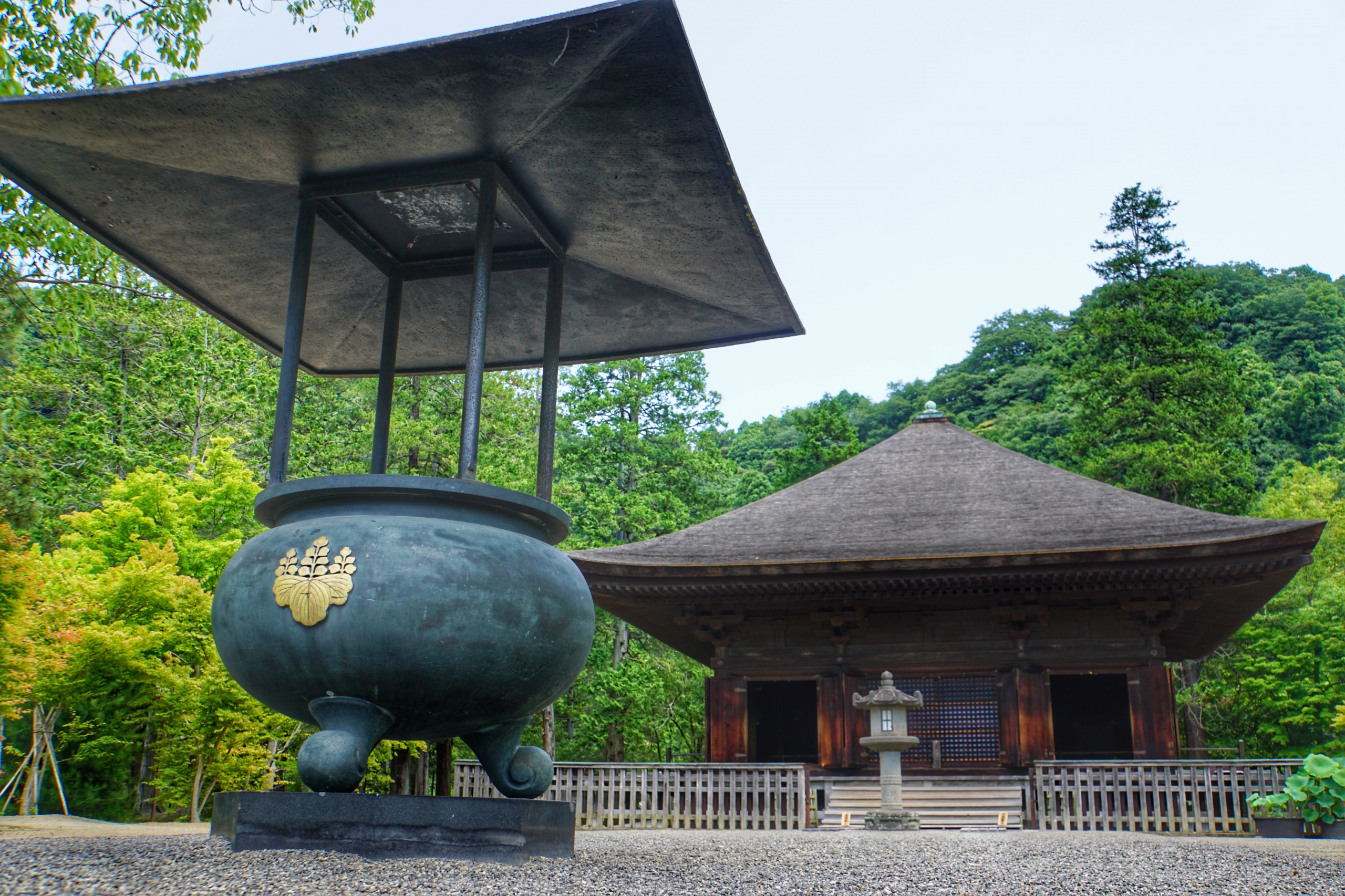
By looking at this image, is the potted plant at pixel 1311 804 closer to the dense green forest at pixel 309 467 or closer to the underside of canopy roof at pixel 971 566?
the dense green forest at pixel 309 467

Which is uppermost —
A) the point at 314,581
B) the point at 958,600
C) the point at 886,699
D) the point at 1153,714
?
the point at 958,600

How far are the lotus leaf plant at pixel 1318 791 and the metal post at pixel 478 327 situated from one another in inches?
288

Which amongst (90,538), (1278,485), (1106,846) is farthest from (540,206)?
(1278,485)

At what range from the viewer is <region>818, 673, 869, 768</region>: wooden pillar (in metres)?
11.8

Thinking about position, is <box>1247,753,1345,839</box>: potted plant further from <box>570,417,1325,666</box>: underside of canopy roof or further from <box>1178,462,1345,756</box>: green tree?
<box>1178,462,1345,756</box>: green tree

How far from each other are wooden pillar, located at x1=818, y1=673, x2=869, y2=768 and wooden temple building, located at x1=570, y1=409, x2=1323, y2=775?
2 centimetres

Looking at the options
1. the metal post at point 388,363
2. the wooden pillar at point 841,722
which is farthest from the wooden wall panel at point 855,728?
the metal post at point 388,363

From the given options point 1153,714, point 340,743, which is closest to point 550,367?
point 340,743

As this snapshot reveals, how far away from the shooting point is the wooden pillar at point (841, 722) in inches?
464

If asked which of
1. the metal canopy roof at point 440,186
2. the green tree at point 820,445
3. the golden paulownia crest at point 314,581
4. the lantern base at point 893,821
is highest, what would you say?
the green tree at point 820,445

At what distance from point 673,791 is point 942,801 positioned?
296 cm

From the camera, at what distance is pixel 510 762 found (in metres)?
4.22

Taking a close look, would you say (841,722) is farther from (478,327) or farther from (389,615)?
(389,615)

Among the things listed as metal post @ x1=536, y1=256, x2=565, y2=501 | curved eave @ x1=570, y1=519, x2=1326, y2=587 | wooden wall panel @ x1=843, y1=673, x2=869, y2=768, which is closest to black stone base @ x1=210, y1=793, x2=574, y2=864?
metal post @ x1=536, y1=256, x2=565, y2=501
